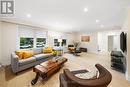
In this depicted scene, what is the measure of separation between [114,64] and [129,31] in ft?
5.96

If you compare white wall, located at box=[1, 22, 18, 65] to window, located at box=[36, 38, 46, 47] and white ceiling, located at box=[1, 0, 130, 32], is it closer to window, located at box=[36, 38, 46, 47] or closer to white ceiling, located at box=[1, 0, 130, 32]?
white ceiling, located at box=[1, 0, 130, 32]

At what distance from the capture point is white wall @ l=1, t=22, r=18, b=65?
3980mm

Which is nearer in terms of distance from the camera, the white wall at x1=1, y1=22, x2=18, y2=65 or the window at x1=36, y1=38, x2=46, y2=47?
the white wall at x1=1, y1=22, x2=18, y2=65

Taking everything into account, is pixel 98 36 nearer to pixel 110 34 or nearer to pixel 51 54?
pixel 110 34

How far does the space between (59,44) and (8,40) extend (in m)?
4.39

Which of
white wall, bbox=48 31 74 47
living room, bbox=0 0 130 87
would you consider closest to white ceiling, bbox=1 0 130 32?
living room, bbox=0 0 130 87

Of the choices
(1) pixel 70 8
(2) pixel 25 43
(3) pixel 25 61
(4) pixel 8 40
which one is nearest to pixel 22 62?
(3) pixel 25 61

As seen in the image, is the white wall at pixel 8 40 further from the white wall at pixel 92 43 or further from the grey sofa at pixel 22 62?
the white wall at pixel 92 43

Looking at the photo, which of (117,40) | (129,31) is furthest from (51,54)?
(117,40)

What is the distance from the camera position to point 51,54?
16.1ft

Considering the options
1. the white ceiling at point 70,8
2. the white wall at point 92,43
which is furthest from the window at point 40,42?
the white wall at point 92,43

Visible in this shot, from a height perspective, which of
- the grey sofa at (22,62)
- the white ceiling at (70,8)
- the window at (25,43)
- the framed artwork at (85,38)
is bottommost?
the grey sofa at (22,62)

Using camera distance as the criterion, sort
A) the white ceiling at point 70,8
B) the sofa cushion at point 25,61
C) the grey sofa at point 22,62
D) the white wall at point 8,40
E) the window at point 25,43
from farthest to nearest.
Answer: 1. the window at point 25,43
2. the white wall at point 8,40
3. the sofa cushion at point 25,61
4. the grey sofa at point 22,62
5. the white ceiling at point 70,8

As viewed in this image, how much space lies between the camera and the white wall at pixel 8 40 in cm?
398
